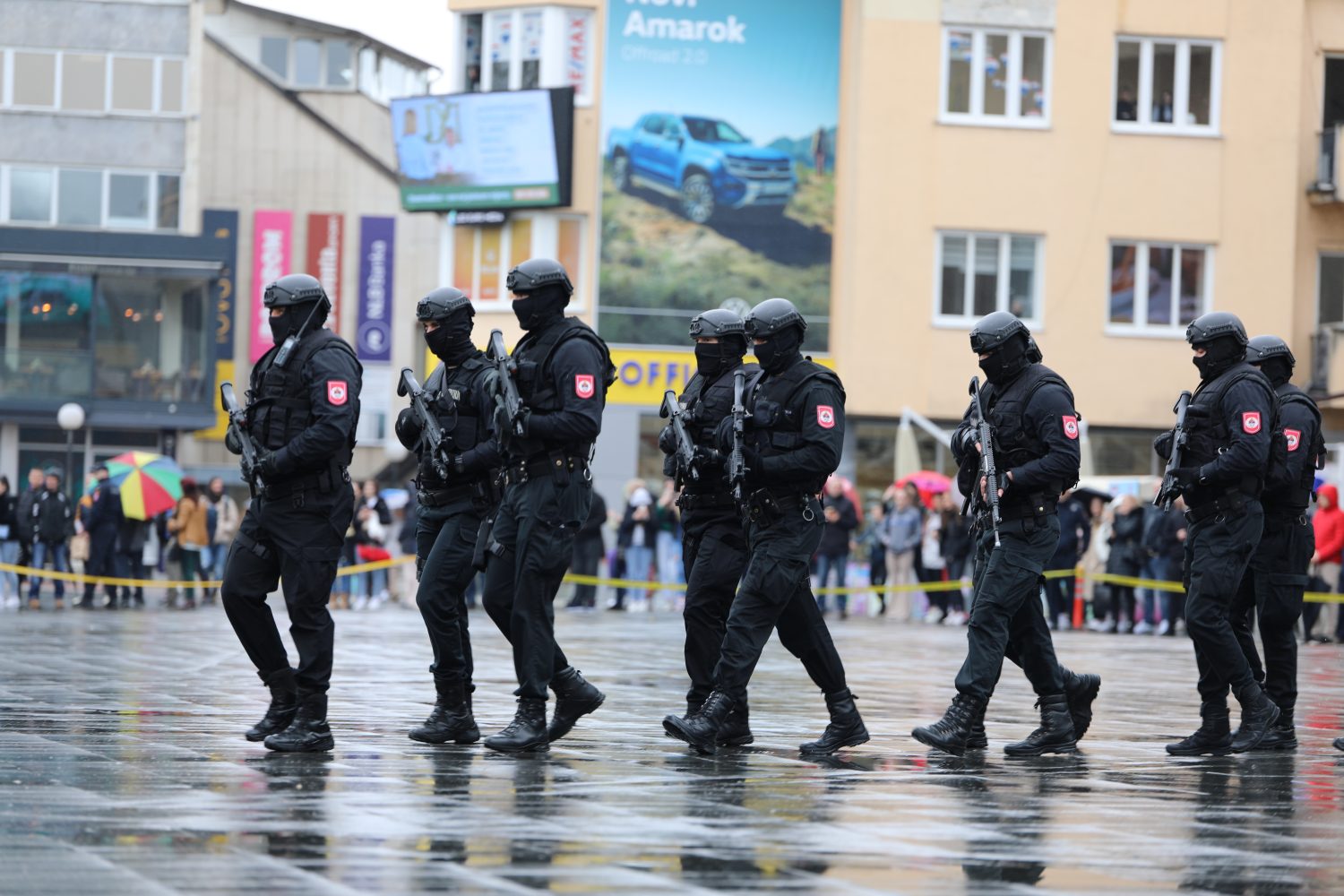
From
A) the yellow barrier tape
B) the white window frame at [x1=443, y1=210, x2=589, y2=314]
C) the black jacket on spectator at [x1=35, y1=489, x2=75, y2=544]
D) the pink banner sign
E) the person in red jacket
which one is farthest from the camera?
the pink banner sign

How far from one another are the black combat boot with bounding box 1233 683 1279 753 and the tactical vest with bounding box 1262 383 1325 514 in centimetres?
101

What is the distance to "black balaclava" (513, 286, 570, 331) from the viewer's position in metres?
9.27

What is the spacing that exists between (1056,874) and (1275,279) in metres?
30.2

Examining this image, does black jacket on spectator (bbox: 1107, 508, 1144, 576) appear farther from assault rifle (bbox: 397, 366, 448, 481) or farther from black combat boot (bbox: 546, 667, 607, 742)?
assault rifle (bbox: 397, 366, 448, 481)

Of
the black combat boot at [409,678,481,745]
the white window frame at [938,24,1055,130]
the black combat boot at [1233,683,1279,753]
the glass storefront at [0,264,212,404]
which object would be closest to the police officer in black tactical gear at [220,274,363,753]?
the black combat boot at [409,678,481,745]

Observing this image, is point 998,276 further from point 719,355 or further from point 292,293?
point 292,293

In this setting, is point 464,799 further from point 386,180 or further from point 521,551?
point 386,180

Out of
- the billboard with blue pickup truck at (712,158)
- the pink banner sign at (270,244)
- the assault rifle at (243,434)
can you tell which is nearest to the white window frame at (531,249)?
the billboard with blue pickup truck at (712,158)

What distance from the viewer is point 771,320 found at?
9.51 m

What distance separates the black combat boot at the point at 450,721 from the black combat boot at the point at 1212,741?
10.8ft

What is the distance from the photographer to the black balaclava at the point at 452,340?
9.49 metres

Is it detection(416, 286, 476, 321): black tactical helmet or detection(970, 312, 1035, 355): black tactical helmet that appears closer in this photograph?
detection(416, 286, 476, 321): black tactical helmet

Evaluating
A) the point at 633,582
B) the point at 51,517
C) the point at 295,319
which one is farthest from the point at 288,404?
the point at 51,517

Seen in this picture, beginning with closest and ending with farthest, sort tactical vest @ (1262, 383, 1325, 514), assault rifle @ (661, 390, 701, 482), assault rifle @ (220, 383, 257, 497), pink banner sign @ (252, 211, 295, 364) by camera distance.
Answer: assault rifle @ (220, 383, 257, 497)
assault rifle @ (661, 390, 701, 482)
tactical vest @ (1262, 383, 1325, 514)
pink banner sign @ (252, 211, 295, 364)
